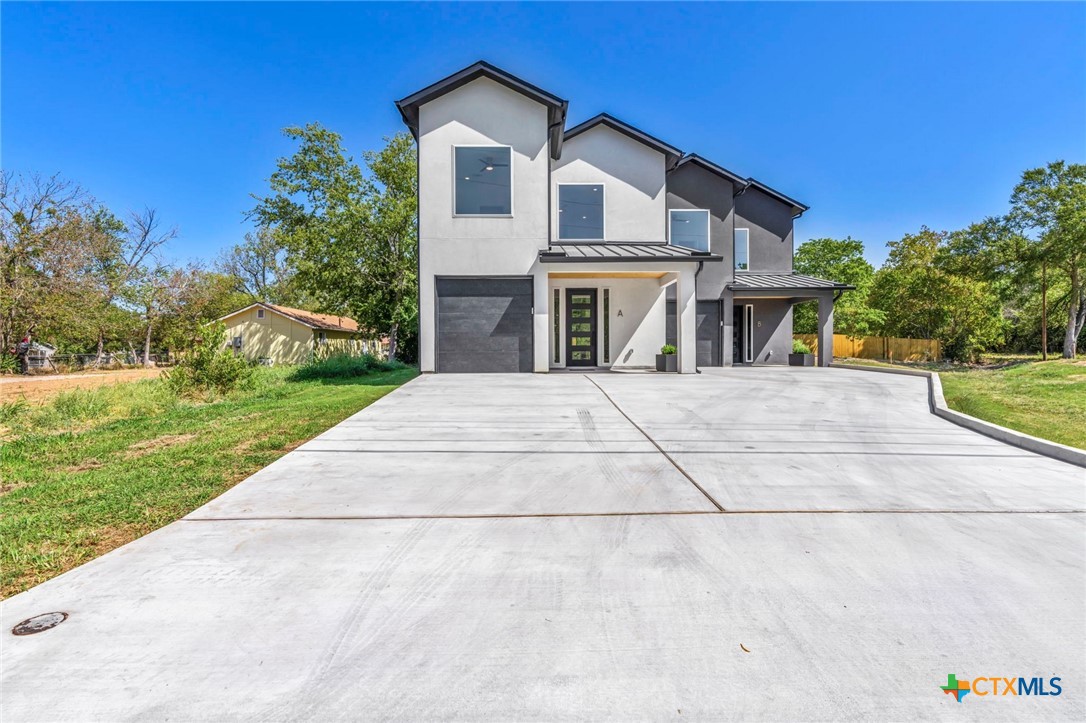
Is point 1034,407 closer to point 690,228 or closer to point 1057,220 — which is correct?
point 690,228

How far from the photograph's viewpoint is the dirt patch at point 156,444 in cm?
597

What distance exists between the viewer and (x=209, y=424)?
7961 mm

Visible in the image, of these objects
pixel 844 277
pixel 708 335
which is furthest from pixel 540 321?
pixel 844 277

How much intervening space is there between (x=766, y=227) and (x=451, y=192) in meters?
12.4

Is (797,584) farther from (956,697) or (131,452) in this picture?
(131,452)

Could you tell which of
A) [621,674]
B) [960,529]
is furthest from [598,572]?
[960,529]

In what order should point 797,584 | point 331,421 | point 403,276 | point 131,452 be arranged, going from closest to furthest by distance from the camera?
point 797,584, point 131,452, point 331,421, point 403,276

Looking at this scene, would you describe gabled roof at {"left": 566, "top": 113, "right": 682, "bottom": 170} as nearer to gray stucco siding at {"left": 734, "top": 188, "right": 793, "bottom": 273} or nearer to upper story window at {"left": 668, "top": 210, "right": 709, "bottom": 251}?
upper story window at {"left": 668, "top": 210, "right": 709, "bottom": 251}

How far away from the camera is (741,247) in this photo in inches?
740

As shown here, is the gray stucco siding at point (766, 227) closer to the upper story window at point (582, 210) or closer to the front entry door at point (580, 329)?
the upper story window at point (582, 210)

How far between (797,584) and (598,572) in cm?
109

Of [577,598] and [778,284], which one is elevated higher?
[778,284]

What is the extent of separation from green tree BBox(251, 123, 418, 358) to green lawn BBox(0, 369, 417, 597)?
15.2 meters

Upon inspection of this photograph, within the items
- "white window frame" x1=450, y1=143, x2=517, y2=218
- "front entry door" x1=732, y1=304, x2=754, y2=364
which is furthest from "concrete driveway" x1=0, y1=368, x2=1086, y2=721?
"front entry door" x1=732, y1=304, x2=754, y2=364
